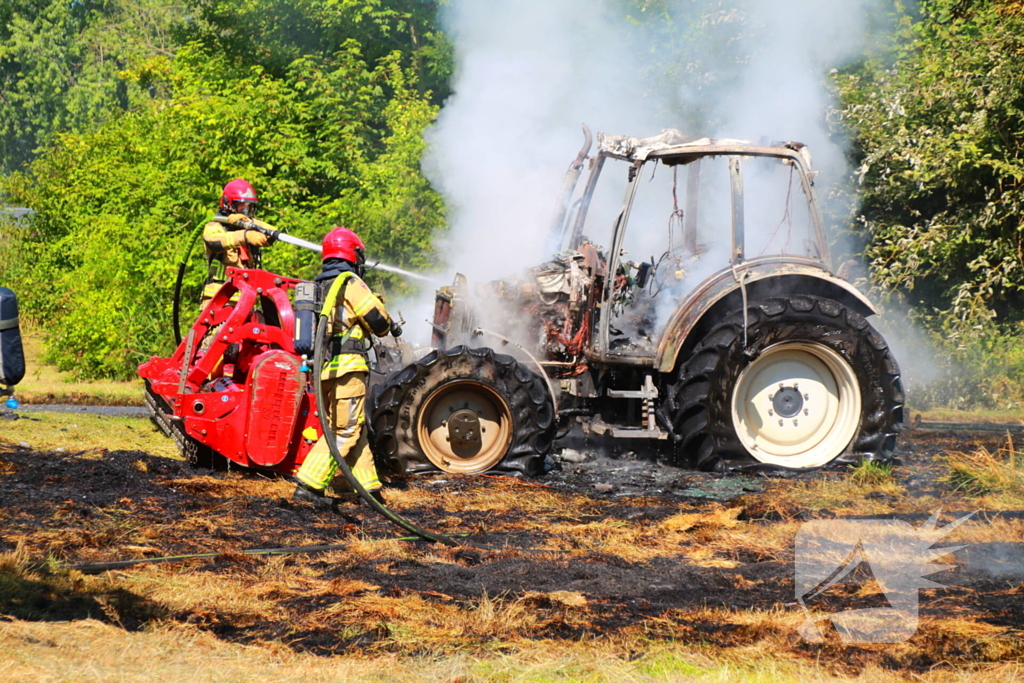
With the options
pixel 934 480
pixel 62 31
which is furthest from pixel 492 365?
pixel 62 31

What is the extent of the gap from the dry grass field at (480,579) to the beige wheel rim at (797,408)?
1.81ft

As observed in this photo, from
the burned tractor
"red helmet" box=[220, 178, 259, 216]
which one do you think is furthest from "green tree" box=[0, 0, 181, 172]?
the burned tractor

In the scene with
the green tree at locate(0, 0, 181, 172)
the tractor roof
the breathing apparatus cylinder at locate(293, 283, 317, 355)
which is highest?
the green tree at locate(0, 0, 181, 172)

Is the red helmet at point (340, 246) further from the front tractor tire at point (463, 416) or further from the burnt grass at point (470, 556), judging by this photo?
the burnt grass at point (470, 556)

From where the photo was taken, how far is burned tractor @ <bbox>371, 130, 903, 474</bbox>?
7711 millimetres

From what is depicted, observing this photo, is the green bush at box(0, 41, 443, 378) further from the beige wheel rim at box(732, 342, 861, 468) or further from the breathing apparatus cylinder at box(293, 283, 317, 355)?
the breathing apparatus cylinder at box(293, 283, 317, 355)

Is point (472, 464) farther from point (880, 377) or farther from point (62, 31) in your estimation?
point (62, 31)

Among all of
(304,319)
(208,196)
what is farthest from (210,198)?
(304,319)

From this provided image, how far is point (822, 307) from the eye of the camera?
788 centimetres

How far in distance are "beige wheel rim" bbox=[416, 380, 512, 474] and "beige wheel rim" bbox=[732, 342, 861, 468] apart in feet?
6.11

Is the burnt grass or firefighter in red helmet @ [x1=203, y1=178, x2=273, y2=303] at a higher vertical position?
firefighter in red helmet @ [x1=203, y1=178, x2=273, y2=303]

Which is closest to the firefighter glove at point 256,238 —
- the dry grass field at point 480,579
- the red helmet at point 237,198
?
the red helmet at point 237,198

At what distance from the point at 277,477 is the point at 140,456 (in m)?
1.14

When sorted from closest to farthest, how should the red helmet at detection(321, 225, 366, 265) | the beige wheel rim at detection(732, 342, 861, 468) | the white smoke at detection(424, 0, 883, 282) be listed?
1. the red helmet at detection(321, 225, 366, 265)
2. the beige wheel rim at detection(732, 342, 861, 468)
3. the white smoke at detection(424, 0, 883, 282)
